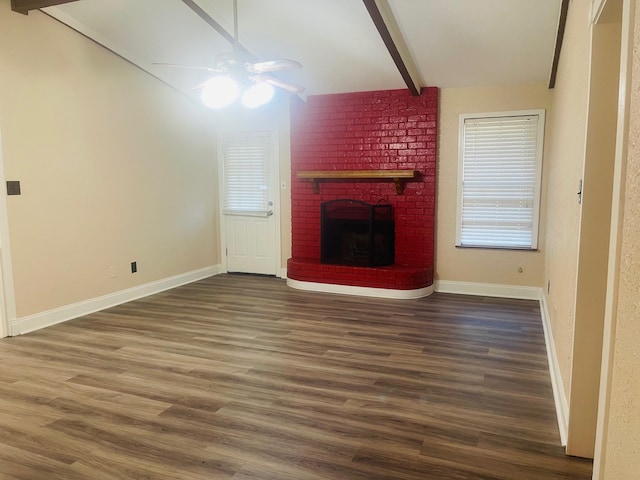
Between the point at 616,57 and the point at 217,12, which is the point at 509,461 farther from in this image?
the point at 217,12

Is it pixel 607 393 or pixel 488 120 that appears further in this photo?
pixel 488 120

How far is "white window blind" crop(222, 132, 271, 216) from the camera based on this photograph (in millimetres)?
6336

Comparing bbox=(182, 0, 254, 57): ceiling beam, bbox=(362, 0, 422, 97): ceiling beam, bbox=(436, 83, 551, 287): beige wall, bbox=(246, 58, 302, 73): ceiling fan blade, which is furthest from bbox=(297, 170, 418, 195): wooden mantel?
bbox=(246, 58, 302, 73): ceiling fan blade

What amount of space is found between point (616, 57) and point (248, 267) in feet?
17.8

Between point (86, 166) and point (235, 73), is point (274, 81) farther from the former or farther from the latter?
point (86, 166)

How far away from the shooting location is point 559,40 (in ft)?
12.7

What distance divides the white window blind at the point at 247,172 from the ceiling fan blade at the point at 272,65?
285 cm

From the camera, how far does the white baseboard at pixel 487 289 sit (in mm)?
5141

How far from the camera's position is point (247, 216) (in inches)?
255

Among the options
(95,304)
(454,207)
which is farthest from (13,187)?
(454,207)

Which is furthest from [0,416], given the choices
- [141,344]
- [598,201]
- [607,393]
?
[598,201]

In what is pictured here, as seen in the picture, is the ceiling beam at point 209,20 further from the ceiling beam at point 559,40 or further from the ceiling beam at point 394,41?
the ceiling beam at point 559,40

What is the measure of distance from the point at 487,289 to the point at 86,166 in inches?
186

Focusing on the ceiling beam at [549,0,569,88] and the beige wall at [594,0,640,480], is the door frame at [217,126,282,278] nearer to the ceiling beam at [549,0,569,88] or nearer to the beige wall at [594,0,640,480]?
the ceiling beam at [549,0,569,88]
